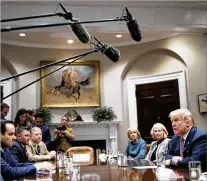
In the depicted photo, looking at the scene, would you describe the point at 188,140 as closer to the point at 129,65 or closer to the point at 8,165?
the point at 8,165

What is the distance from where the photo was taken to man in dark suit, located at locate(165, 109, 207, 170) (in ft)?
8.72

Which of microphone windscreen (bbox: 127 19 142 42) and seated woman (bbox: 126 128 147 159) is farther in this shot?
seated woman (bbox: 126 128 147 159)

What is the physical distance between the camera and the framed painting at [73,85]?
6715 mm

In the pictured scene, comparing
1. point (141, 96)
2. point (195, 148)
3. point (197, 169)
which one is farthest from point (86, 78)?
point (197, 169)

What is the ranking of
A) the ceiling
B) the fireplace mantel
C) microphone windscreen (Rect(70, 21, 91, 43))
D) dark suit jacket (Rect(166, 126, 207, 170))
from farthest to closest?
the fireplace mantel < the ceiling < dark suit jacket (Rect(166, 126, 207, 170)) < microphone windscreen (Rect(70, 21, 91, 43))

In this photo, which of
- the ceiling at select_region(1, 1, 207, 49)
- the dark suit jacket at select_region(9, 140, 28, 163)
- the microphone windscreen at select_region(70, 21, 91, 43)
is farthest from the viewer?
the ceiling at select_region(1, 1, 207, 49)

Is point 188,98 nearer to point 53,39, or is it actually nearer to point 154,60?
point 154,60

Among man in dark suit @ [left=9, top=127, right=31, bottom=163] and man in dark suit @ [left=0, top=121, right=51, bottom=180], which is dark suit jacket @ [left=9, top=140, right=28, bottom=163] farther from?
man in dark suit @ [left=0, top=121, right=51, bottom=180]

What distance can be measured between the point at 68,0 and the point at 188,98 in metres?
2.90

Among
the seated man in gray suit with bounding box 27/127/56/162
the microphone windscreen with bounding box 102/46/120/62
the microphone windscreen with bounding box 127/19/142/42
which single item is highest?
the microphone windscreen with bounding box 127/19/142/42

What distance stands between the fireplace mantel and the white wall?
0.20 meters

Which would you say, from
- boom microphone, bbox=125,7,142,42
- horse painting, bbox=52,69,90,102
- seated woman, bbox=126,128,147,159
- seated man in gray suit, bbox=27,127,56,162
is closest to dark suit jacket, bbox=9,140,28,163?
seated man in gray suit, bbox=27,127,56,162

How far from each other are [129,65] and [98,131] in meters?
1.53

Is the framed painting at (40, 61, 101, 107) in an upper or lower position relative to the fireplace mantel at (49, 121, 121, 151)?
upper
